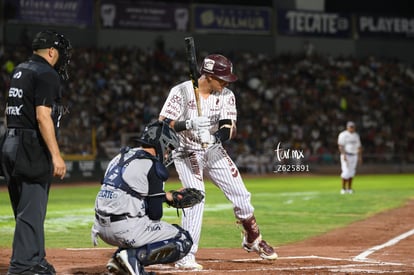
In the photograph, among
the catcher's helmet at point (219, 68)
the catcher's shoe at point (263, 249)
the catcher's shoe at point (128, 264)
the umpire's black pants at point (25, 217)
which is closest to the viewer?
the catcher's shoe at point (128, 264)

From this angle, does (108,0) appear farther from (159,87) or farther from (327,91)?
(327,91)

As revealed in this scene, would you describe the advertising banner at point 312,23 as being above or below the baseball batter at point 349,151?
above

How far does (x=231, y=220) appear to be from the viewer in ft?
53.3

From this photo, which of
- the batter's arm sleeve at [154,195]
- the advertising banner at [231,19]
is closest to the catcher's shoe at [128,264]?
the batter's arm sleeve at [154,195]

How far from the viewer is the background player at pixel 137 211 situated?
738 cm

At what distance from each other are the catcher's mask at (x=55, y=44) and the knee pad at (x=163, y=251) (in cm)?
198

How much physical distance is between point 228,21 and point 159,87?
5.81 meters

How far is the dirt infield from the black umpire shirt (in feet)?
6.16

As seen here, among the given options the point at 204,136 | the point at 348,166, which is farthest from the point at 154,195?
the point at 348,166

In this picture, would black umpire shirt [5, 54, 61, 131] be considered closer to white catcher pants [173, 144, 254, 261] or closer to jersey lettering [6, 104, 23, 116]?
jersey lettering [6, 104, 23, 116]

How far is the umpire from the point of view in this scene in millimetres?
7699

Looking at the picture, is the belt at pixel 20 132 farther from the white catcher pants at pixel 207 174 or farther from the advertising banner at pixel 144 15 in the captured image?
the advertising banner at pixel 144 15

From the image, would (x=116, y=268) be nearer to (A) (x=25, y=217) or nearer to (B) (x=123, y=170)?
(B) (x=123, y=170)

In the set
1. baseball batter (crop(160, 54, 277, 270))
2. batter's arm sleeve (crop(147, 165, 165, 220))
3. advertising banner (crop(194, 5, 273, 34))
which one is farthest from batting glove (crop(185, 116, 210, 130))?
advertising banner (crop(194, 5, 273, 34))
